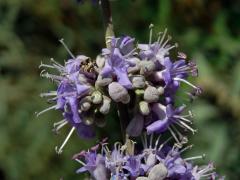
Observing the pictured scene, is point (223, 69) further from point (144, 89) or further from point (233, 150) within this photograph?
point (144, 89)

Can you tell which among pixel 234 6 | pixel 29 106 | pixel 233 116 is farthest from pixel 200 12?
pixel 29 106

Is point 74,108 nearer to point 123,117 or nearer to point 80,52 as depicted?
point 123,117

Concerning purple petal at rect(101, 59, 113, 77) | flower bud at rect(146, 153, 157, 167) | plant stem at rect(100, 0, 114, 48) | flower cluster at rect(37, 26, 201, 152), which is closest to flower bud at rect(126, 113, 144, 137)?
flower cluster at rect(37, 26, 201, 152)

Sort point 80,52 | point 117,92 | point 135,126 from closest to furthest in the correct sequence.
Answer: point 117,92, point 135,126, point 80,52

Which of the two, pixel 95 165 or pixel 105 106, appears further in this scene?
pixel 95 165

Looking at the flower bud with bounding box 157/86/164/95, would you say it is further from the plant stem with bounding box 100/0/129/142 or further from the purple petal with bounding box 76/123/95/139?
the purple petal with bounding box 76/123/95/139

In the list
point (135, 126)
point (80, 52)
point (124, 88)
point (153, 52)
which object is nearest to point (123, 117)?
point (135, 126)
